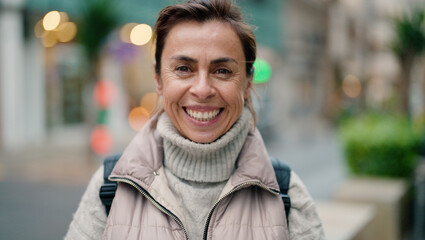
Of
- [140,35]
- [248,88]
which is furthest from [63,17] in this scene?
[248,88]

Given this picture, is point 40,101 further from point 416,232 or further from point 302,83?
point 302,83

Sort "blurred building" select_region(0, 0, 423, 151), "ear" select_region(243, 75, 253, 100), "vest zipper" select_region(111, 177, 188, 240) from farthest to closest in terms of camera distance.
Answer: "blurred building" select_region(0, 0, 423, 151)
"ear" select_region(243, 75, 253, 100)
"vest zipper" select_region(111, 177, 188, 240)

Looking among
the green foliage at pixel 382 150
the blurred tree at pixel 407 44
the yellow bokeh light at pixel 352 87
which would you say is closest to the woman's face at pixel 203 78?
the green foliage at pixel 382 150

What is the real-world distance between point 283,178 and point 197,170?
38 centimetres

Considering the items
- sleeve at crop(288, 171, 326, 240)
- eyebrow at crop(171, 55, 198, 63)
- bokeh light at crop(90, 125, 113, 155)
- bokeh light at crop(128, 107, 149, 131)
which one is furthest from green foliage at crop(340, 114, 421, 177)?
bokeh light at crop(128, 107, 149, 131)

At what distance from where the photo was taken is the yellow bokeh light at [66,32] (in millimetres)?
16670

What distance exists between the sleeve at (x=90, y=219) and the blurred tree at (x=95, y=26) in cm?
1011

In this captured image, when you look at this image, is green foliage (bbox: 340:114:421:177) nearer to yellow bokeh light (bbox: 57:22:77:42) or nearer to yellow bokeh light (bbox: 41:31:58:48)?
yellow bokeh light (bbox: 57:22:77:42)

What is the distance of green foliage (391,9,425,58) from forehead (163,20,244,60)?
7860mm

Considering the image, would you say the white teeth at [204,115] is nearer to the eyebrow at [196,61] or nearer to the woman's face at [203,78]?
the woman's face at [203,78]

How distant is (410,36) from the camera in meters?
8.77

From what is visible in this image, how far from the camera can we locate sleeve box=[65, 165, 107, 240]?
1.94 m

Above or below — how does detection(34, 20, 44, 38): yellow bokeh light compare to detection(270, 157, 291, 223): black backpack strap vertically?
above

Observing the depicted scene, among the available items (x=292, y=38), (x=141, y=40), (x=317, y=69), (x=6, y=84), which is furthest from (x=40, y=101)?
(x=317, y=69)
